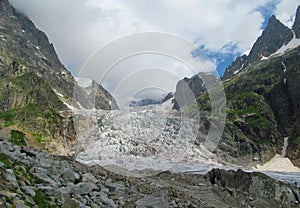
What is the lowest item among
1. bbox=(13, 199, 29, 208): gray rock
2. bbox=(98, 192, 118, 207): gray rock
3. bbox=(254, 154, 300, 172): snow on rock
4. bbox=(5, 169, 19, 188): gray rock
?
bbox=(13, 199, 29, 208): gray rock

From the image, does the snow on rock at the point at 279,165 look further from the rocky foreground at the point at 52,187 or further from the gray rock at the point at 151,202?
the gray rock at the point at 151,202

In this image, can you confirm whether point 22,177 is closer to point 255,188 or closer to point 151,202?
point 151,202

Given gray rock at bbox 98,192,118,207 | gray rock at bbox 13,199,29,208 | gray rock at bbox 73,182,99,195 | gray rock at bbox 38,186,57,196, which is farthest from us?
gray rock at bbox 98,192,118,207

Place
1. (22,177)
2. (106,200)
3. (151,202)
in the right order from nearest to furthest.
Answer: (22,177), (106,200), (151,202)

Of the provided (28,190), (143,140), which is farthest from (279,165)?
(28,190)

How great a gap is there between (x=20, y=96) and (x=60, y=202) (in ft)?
591

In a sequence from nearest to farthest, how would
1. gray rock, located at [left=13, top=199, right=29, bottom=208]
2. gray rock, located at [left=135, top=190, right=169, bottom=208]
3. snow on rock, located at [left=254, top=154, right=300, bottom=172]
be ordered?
gray rock, located at [left=13, top=199, right=29, bottom=208], gray rock, located at [left=135, top=190, right=169, bottom=208], snow on rock, located at [left=254, top=154, right=300, bottom=172]

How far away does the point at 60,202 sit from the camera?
475 inches

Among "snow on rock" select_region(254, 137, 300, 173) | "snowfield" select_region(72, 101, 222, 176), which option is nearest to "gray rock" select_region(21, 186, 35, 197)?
"snowfield" select_region(72, 101, 222, 176)

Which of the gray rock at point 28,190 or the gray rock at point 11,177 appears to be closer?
the gray rock at point 11,177

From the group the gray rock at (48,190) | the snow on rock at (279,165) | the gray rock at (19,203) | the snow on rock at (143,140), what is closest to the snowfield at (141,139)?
the snow on rock at (143,140)

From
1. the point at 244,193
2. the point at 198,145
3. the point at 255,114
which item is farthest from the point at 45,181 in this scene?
the point at 255,114

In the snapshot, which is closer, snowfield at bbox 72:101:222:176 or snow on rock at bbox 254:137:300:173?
snowfield at bbox 72:101:222:176

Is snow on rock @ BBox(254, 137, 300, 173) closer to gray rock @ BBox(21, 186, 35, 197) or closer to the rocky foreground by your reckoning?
the rocky foreground
